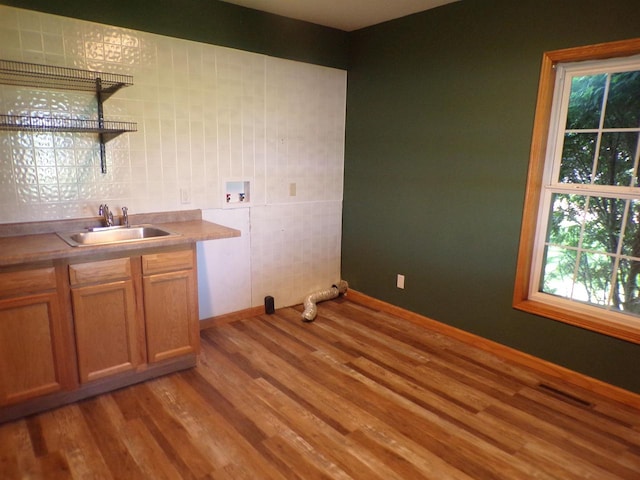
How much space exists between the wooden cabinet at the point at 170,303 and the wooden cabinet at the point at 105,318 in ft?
0.26

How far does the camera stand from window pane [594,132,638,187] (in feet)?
8.14

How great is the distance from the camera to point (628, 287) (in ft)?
8.51

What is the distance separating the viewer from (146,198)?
3.01 meters

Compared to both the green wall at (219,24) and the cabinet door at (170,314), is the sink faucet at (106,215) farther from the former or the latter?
the green wall at (219,24)

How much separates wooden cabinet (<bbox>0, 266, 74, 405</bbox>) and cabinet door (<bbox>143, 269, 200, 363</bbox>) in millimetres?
452

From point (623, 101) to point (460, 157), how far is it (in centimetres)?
104

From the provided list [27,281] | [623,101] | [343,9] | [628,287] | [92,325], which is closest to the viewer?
[27,281]

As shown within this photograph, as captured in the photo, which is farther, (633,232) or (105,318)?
(633,232)

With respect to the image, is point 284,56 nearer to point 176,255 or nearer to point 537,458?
point 176,255

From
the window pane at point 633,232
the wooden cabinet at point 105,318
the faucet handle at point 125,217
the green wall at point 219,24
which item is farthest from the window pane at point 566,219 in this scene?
the faucet handle at point 125,217

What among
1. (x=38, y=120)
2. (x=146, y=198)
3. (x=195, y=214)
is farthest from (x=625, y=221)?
(x=38, y=120)

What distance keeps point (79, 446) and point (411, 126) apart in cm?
310

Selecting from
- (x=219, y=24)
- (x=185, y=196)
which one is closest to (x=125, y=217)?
(x=185, y=196)

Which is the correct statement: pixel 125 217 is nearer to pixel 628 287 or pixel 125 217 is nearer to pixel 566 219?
pixel 566 219
